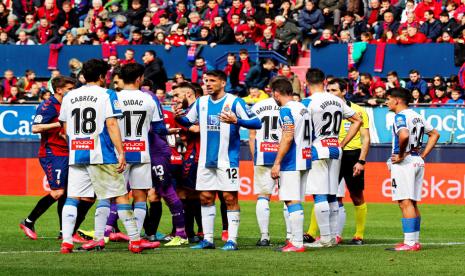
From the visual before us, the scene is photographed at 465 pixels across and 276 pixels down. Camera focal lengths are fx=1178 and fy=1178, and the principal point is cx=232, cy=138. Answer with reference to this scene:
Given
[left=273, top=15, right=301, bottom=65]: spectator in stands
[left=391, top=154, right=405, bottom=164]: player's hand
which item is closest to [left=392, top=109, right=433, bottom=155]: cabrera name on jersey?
[left=391, top=154, right=405, bottom=164]: player's hand

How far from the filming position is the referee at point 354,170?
649 inches

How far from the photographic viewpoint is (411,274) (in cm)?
1253

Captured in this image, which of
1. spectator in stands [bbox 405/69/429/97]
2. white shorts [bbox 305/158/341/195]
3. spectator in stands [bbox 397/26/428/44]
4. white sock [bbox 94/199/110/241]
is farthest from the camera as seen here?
spectator in stands [bbox 397/26/428/44]

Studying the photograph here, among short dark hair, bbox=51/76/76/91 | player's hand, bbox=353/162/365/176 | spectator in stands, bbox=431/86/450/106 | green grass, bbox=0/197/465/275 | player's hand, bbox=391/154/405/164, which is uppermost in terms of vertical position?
spectator in stands, bbox=431/86/450/106

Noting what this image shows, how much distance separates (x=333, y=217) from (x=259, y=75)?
45.0 ft

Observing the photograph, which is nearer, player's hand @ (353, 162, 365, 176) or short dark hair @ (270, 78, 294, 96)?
short dark hair @ (270, 78, 294, 96)

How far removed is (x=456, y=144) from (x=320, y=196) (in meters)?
10.9

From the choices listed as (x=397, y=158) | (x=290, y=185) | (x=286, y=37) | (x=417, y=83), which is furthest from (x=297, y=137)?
(x=286, y=37)

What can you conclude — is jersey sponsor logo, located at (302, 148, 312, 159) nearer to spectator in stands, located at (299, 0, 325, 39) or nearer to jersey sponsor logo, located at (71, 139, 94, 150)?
jersey sponsor logo, located at (71, 139, 94, 150)

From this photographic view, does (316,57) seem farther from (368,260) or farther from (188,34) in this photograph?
(368,260)

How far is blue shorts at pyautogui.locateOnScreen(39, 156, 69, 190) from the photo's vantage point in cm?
1636

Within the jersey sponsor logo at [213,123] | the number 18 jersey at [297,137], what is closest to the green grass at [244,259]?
the number 18 jersey at [297,137]

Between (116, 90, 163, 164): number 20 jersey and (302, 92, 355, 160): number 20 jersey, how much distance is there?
2141 millimetres

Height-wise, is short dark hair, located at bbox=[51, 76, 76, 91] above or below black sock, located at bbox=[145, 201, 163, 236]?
above
